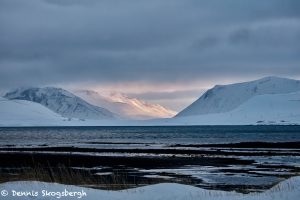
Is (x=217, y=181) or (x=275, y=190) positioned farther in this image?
(x=217, y=181)

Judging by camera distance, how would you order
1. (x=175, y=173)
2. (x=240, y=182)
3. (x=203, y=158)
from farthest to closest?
(x=203, y=158) < (x=175, y=173) < (x=240, y=182)

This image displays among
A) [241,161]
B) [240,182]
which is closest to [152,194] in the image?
[240,182]

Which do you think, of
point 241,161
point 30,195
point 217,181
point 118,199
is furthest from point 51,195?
point 241,161

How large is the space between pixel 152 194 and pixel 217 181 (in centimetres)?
1724

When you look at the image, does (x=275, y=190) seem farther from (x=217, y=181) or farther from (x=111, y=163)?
(x=111, y=163)

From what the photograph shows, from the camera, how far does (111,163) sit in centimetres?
5219

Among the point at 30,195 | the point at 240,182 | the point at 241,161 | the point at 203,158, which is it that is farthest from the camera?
the point at 203,158

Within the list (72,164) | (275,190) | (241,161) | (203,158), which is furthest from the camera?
(203,158)

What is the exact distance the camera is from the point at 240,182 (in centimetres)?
3612

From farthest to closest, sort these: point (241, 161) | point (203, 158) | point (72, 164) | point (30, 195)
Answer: point (203, 158), point (241, 161), point (72, 164), point (30, 195)

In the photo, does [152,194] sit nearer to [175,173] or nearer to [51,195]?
[51,195]

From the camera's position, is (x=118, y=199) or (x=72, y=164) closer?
(x=118, y=199)

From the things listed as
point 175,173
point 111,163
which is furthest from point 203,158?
point 175,173

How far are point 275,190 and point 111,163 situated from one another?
106 ft
